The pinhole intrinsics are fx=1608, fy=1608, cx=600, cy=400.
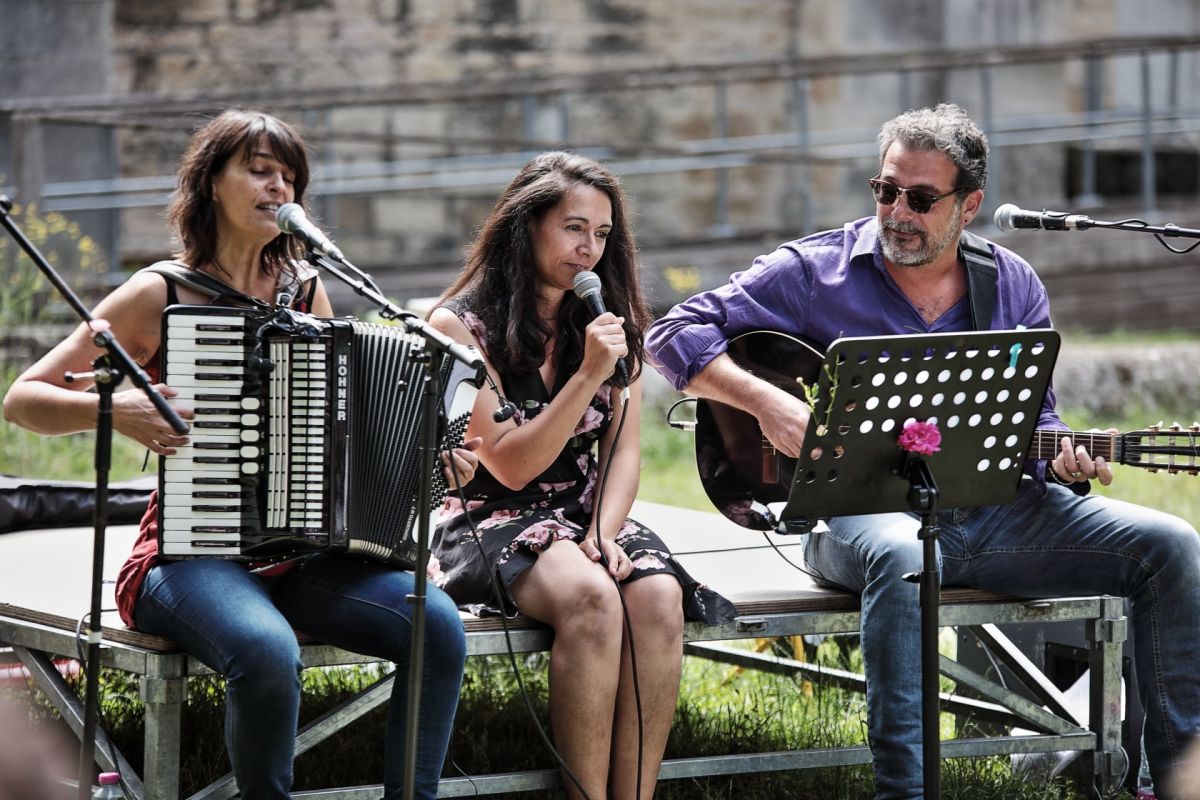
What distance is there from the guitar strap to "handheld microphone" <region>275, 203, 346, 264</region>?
1818 millimetres

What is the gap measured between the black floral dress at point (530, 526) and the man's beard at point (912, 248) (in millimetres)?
830

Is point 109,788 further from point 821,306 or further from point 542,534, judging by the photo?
point 821,306

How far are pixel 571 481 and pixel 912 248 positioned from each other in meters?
1.07

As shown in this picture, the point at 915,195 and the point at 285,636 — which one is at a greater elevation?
the point at 915,195

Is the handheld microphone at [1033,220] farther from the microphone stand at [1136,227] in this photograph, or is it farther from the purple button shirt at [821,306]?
the purple button shirt at [821,306]

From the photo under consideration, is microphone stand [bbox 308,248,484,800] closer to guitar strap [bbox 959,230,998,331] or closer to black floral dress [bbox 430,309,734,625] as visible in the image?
black floral dress [bbox 430,309,734,625]

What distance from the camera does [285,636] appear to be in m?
3.32

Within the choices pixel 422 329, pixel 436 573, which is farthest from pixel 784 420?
pixel 422 329

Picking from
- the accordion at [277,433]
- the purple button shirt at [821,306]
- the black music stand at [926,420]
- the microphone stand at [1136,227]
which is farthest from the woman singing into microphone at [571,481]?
the microphone stand at [1136,227]

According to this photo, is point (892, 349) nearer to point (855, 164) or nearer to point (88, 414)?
point (88, 414)

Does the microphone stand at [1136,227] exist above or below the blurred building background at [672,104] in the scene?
below

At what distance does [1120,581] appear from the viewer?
409 centimetres

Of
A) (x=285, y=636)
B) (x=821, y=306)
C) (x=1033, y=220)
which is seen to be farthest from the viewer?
(x=821, y=306)

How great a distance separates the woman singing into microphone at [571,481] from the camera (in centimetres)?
365
